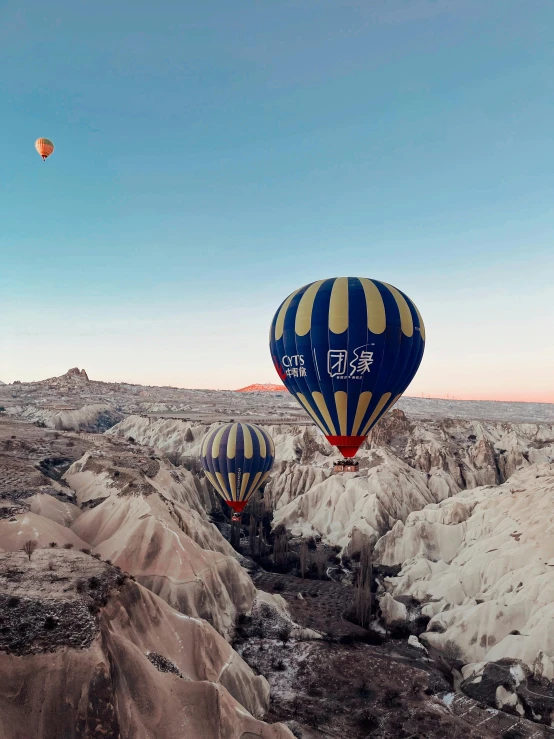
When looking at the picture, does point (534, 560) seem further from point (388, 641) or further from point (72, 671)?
point (72, 671)

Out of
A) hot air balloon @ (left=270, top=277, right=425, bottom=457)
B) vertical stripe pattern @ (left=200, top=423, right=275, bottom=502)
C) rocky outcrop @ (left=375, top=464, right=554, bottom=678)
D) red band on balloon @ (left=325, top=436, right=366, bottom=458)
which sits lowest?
rocky outcrop @ (left=375, top=464, right=554, bottom=678)

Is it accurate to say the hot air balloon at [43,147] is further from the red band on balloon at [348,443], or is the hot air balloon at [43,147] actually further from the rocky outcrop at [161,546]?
Result: the red band on balloon at [348,443]

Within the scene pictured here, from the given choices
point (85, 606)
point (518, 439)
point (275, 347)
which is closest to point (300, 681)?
point (85, 606)

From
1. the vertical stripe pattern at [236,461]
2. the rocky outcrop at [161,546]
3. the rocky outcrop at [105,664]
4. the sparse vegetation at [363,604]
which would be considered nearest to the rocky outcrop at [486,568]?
the sparse vegetation at [363,604]

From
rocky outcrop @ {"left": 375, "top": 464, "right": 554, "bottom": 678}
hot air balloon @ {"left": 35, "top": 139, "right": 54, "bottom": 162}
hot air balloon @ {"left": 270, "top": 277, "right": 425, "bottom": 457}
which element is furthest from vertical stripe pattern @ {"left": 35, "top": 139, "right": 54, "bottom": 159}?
rocky outcrop @ {"left": 375, "top": 464, "right": 554, "bottom": 678}

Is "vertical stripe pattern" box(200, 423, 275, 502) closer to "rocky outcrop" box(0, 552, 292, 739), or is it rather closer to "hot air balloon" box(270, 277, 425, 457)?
"hot air balloon" box(270, 277, 425, 457)
